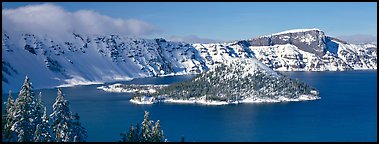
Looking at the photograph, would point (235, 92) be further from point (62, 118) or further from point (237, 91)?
point (62, 118)

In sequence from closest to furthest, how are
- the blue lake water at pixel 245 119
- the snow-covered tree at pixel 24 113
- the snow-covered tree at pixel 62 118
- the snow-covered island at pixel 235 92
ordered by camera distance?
the snow-covered tree at pixel 24 113
the snow-covered tree at pixel 62 118
the blue lake water at pixel 245 119
the snow-covered island at pixel 235 92

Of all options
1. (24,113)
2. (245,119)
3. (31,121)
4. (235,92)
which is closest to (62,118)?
(31,121)

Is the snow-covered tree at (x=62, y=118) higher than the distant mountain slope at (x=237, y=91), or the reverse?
the distant mountain slope at (x=237, y=91)

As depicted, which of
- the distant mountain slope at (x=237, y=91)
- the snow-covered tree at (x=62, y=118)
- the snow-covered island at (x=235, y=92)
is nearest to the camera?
the snow-covered tree at (x=62, y=118)

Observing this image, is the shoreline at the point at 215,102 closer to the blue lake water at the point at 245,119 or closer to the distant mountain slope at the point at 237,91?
the distant mountain slope at the point at 237,91

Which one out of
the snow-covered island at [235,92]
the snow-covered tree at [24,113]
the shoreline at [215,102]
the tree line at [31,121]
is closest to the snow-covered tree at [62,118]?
the tree line at [31,121]

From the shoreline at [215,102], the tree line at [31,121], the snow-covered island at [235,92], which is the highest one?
the snow-covered island at [235,92]

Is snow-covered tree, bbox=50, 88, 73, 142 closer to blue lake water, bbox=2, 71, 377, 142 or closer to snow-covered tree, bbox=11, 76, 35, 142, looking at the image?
snow-covered tree, bbox=11, 76, 35, 142
